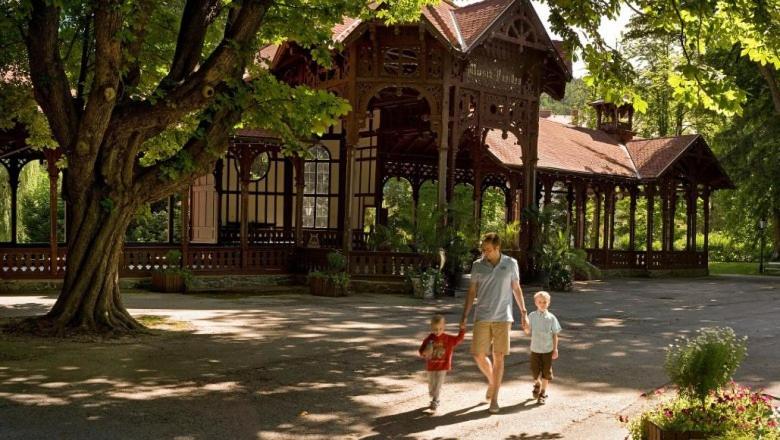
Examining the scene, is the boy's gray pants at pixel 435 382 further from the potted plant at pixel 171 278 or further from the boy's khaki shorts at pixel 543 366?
the potted plant at pixel 171 278

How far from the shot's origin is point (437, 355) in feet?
23.2

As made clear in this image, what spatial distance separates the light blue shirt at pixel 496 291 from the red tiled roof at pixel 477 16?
42.7 ft

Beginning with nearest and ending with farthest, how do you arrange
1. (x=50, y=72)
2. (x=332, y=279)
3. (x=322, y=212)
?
1. (x=50, y=72)
2. (x=332, y=279)
3. (x=322, y=212)

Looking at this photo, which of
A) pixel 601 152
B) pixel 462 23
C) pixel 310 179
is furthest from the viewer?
pixel 601 152

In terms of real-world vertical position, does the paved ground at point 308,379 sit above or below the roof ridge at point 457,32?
below

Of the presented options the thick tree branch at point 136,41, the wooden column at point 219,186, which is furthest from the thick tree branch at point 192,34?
the wooden column at point 219,186

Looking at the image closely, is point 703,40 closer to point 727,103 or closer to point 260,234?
point 727,103

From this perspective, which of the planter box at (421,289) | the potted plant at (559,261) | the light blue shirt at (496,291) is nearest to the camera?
the light blue shirt at (496,291)

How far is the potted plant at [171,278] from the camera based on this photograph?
18500mm

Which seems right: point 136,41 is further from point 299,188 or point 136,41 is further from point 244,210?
point 299,188

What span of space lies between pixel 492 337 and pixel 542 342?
0.55 metres

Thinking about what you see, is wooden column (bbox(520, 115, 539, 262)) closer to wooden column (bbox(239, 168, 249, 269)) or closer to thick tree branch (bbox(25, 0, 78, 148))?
wooden column (bbox(239, 168, 249, 269))

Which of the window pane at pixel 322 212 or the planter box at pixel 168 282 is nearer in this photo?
the planter box at pixel 168 282

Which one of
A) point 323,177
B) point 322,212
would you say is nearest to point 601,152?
point 323,177
